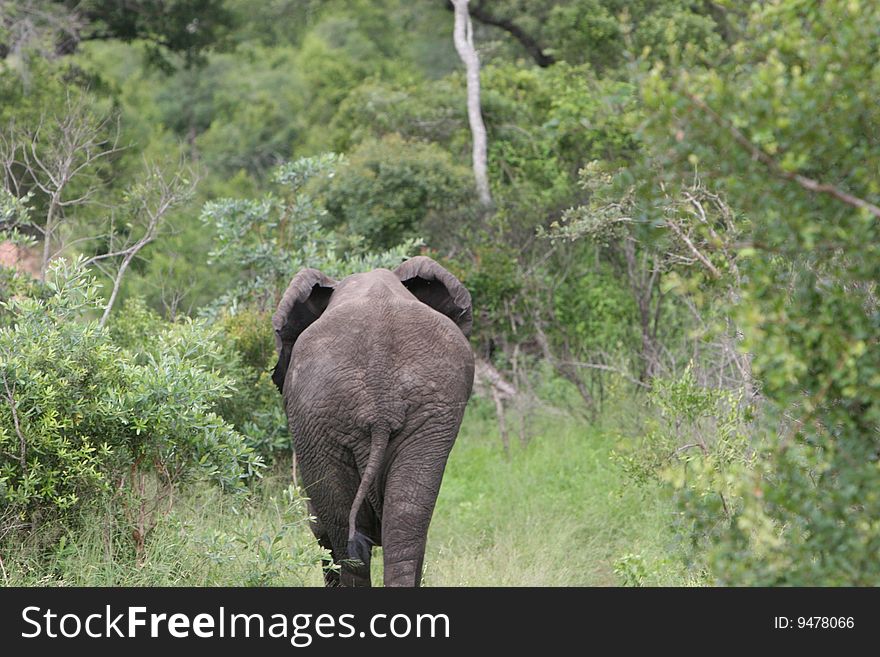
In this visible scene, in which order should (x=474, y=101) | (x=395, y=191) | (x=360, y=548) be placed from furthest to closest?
(x=474, y=101)
(x=395, y=191)
(x=360, y=548)

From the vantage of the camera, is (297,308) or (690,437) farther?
(690,437)

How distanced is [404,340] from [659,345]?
711 centimetres

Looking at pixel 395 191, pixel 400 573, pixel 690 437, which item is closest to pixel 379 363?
pixel 400 573

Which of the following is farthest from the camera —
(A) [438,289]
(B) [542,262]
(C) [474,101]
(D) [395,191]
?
(C) [474,101]

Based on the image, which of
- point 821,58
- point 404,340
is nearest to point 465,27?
point 404,340

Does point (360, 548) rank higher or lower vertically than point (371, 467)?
lower

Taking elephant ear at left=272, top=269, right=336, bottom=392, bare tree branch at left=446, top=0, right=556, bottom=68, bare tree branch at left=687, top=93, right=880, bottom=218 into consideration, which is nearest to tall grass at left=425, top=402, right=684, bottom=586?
elephant ear at left=272, top=269, right=336, bottom=392

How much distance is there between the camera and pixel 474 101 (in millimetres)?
16438

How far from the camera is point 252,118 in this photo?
96.2ft

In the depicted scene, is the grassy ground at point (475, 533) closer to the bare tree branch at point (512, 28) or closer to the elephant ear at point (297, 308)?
the elephant ear at point (297, 308)

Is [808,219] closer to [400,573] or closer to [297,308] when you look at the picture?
[400,573]

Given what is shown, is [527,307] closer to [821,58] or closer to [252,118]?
[821,58]

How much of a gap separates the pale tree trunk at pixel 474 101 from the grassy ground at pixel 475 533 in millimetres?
3465

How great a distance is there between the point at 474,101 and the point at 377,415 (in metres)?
11.1
